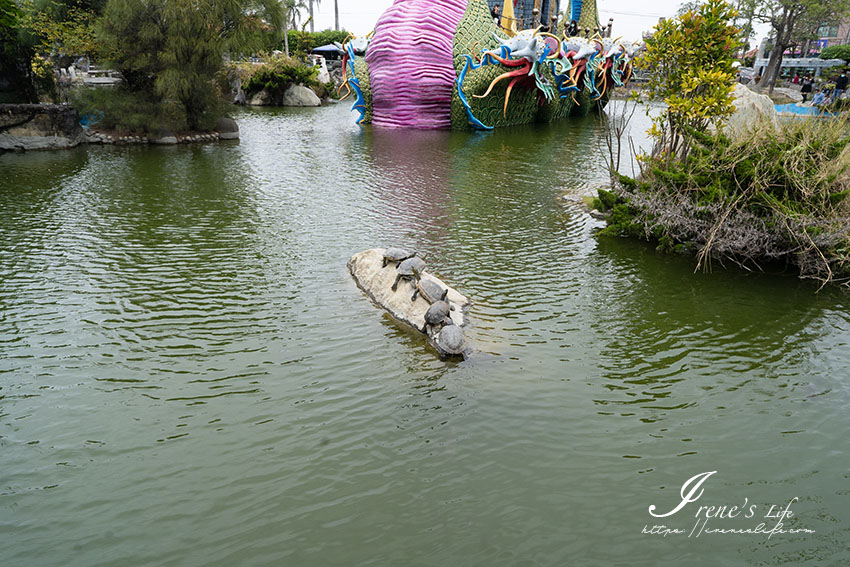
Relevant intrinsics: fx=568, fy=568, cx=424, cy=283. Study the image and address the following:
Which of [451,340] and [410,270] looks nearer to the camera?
[451,340]

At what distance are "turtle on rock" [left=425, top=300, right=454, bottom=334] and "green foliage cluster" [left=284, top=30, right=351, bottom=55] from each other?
123ft

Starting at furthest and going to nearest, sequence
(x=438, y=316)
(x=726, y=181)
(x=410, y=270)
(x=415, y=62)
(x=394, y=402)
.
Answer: (x=415, y=62) < (x=726, y=181) < (x=410, y=270) < (x=438, y=316) < (x=394, y=402)

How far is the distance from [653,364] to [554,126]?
19.3 metres

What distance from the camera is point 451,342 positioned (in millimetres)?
5922

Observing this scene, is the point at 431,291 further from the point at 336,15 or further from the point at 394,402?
the point at 336,15

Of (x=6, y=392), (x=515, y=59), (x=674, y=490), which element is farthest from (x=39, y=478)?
(x=515, y=59)

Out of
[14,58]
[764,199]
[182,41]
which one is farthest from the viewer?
[14,58]

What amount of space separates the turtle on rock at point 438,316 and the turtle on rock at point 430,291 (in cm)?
32

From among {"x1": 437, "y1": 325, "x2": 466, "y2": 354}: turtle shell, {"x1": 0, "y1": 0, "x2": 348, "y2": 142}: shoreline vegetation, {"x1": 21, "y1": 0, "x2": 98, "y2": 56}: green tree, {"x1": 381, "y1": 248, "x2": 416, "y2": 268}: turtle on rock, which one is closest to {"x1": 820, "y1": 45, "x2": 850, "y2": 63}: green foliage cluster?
{"x1": 0, "y1": 0, "x2": 348, "y2": 142}: shoreline vegetation

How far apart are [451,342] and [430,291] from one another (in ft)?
3.29

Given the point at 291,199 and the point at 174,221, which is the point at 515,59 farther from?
the point at 174,221

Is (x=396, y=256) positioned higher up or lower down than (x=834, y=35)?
lower down

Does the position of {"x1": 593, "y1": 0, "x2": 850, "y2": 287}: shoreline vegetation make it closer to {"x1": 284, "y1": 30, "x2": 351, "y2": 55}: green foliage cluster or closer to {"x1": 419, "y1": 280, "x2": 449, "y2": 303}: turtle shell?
{"x1": 419, "y1": 280, "x2": 449, "y2": 303}: turtle shell

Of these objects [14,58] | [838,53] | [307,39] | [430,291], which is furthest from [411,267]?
[307,39]
